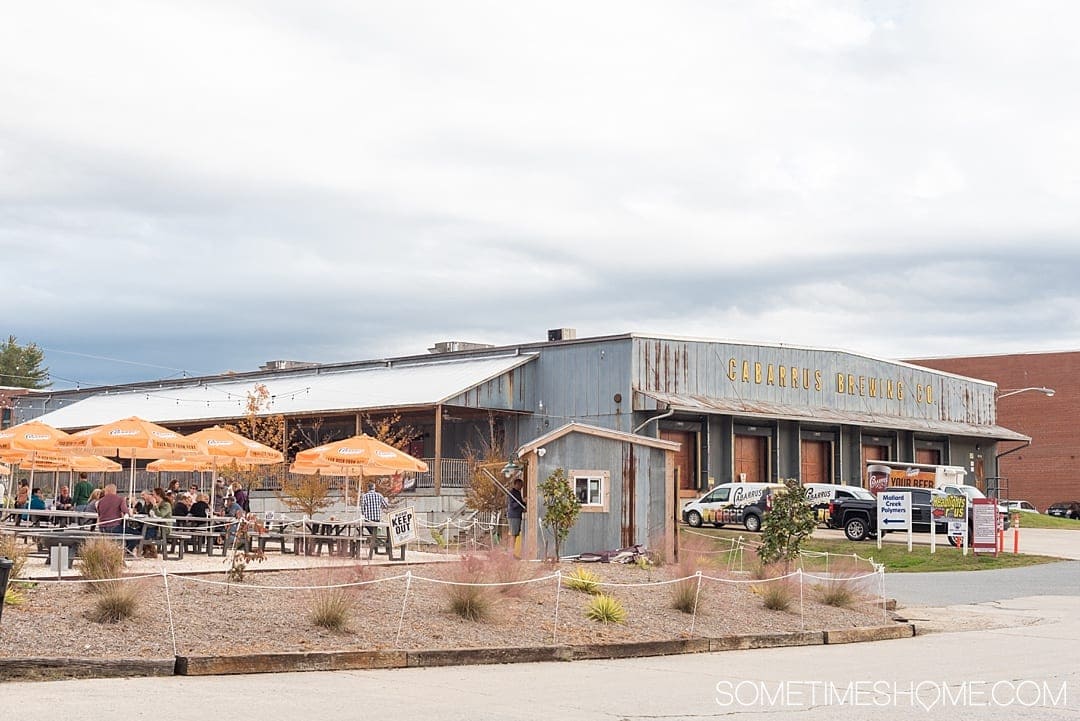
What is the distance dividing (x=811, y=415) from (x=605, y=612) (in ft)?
111

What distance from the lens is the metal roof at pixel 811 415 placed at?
146 ft

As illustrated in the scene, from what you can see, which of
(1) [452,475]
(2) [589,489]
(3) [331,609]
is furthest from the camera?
(1) [452,475]

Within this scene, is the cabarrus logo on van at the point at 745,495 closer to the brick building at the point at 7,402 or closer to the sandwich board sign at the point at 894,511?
the sandwich board sign at the point at 894,511

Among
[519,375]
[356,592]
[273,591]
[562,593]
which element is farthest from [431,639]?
[519,375]

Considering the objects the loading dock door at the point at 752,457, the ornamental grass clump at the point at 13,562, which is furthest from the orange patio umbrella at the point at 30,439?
the loading dock door at the point at 752,457

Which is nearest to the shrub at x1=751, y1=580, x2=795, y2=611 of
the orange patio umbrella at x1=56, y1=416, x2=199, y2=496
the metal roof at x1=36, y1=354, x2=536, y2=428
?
the orange patio umbrella at x1=56, y1=416, x2=199, y2=496

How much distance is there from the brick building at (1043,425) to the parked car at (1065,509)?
652 millimetres

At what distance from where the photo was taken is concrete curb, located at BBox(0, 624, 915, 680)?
11953 mm

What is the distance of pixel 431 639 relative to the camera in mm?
14734

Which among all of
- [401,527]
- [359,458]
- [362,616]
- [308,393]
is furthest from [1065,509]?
[362,616]

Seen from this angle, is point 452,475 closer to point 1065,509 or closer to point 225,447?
point 225,447

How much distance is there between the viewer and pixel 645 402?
144ft
